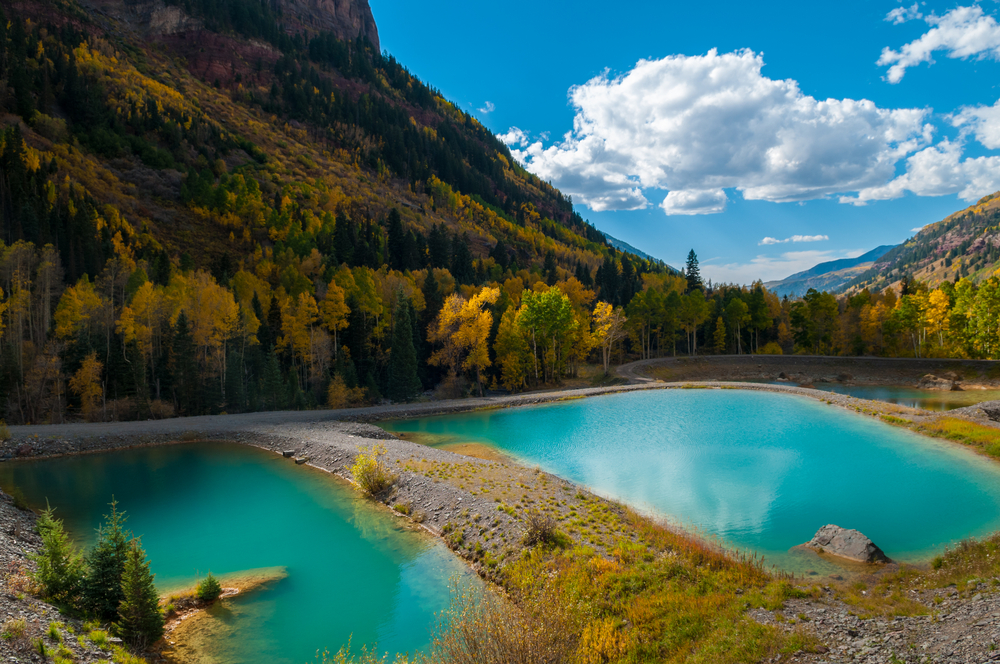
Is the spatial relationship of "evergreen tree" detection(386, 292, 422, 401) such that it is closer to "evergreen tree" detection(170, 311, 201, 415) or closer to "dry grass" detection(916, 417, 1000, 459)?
"evergreen tree" detection(170, 311, 201, 415)

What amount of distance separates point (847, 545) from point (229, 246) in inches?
3393

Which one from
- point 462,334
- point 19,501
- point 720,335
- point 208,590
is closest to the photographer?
point 208,590

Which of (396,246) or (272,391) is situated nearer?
(272,391)

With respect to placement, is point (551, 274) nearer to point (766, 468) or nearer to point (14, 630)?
point (766, 468)

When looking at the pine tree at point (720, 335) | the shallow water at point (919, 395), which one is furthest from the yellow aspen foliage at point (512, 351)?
the pine tree at point (720, 335)

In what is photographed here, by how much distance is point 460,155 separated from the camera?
18525 cm

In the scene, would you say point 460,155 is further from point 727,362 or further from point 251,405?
point 251,405

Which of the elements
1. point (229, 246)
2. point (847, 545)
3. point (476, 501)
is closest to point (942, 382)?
point (847, 545)

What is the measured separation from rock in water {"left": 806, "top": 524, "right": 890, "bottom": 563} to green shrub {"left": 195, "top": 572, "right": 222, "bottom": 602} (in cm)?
1856

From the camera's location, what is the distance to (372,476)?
22750 millimetres

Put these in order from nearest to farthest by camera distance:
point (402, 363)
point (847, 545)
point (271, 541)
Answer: point (847, 545)
point (271, 541)
point (402, 363)

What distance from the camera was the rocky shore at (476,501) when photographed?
8969 millimetres

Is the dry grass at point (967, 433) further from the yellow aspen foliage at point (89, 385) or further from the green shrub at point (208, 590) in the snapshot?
the yellow aspen foliage at point (89, 385)

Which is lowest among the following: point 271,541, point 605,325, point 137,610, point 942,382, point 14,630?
point 942,382
